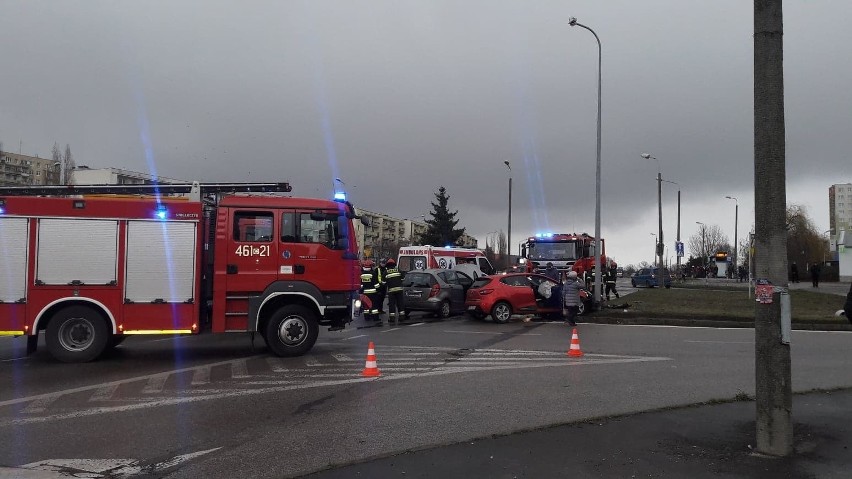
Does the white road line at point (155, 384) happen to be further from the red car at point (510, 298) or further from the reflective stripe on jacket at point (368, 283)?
the red car at point (510, 298)

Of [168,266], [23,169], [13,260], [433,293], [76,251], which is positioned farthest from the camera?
[23,169]

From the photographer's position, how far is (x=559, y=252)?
2786 cm

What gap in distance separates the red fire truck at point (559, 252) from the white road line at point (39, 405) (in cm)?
2147

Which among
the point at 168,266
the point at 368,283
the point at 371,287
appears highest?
the point at 168,266

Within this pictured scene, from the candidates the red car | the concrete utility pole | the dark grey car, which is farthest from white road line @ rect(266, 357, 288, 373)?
the dark grey car

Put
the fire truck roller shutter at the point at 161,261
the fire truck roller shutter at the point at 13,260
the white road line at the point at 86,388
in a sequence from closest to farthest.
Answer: the white road line at the point at 86,388 → the fire truck roller shutter at the point at 13,260 → the fire truck roller shutter at the point at 161,261

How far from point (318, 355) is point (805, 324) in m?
13.8

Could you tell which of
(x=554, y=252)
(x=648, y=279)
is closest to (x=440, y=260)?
(x=554, y=252)

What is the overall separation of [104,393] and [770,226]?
831 centimetres

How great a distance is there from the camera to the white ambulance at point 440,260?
28.6 meters

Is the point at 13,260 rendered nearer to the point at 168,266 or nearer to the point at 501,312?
the point at 168,266

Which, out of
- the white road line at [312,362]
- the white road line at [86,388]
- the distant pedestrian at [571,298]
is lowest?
the white road line at [86,388]

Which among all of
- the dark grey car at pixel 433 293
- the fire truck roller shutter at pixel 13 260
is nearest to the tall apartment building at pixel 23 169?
the dark grey car at pixel 433 293

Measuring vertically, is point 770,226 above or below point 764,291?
above
